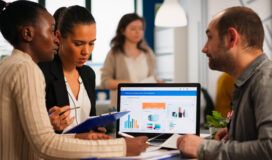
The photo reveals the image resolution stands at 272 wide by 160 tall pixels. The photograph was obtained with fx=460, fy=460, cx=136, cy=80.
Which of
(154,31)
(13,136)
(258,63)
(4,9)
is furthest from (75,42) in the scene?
(154,31)

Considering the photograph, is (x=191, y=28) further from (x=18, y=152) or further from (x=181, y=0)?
(x=18, y=152)

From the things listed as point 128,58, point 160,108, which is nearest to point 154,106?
point 160,108

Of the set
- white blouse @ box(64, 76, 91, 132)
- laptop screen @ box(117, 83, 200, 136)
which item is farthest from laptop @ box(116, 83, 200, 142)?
white blouse @ box(64, 76, 91, 132)

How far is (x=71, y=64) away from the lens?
7.09ft

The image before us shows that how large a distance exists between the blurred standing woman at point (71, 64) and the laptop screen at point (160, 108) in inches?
7.4

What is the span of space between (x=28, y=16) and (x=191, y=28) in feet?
16.0

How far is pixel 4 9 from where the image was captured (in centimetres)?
160

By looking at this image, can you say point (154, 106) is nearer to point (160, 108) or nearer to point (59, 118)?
point (160, 108)

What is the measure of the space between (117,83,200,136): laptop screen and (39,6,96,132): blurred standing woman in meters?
0.19

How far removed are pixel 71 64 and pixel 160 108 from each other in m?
0.47

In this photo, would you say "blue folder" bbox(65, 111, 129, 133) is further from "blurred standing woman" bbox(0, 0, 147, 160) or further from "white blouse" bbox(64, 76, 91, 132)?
"white blouse" bbox(64, 76, 91, 132)

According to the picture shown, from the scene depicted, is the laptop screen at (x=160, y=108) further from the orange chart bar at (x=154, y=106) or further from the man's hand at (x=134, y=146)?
the man's hand at (x=134, y=146)

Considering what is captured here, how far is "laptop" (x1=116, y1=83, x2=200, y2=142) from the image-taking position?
217 centimetres

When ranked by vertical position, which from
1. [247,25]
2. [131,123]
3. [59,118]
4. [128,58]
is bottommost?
[131,123]
